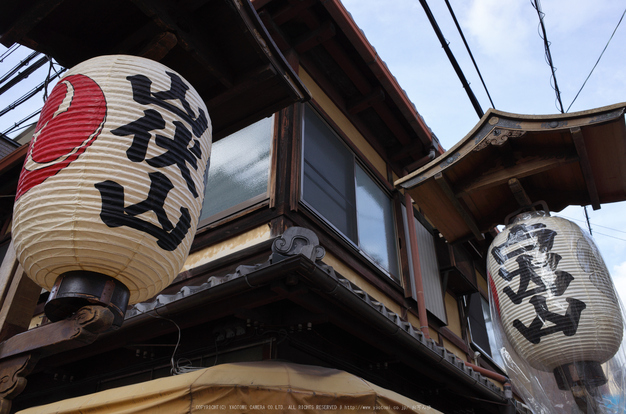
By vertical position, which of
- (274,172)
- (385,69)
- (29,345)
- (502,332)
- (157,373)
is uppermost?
(385,69)

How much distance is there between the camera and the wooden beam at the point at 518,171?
18.5ft

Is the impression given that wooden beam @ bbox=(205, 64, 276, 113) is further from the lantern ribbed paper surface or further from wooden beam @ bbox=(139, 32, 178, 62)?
the lantern ribbed paper surface

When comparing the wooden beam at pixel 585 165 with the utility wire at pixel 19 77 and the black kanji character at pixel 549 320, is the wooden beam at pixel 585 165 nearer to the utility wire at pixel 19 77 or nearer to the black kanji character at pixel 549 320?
the black kanji character at pixel 549 320

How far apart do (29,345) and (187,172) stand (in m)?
1.52

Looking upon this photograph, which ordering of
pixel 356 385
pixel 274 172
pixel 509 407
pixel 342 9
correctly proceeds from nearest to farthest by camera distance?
pixel 356 385, pixel 274 172, pixel 342 9, pixel 509 407

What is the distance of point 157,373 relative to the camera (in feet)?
18.3

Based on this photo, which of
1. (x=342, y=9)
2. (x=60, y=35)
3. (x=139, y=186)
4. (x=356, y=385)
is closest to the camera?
(x=139, y=186)

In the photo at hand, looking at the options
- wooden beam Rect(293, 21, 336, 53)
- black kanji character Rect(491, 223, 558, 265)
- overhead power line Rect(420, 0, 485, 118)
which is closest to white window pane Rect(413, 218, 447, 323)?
overhead power line Rect(420, 0, 485, 118)

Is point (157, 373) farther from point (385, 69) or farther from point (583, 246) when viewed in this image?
point (385, 69)

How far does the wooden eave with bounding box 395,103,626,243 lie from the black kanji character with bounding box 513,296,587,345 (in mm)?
1784

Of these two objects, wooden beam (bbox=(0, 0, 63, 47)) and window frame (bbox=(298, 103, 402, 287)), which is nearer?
wooden beam (bbox=(0, 0, 63, 47))

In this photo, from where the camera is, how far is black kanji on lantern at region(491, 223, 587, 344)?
15.0ft

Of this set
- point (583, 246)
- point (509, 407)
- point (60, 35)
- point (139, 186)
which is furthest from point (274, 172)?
point (509, 407)

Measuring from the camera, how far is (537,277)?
4.88m
